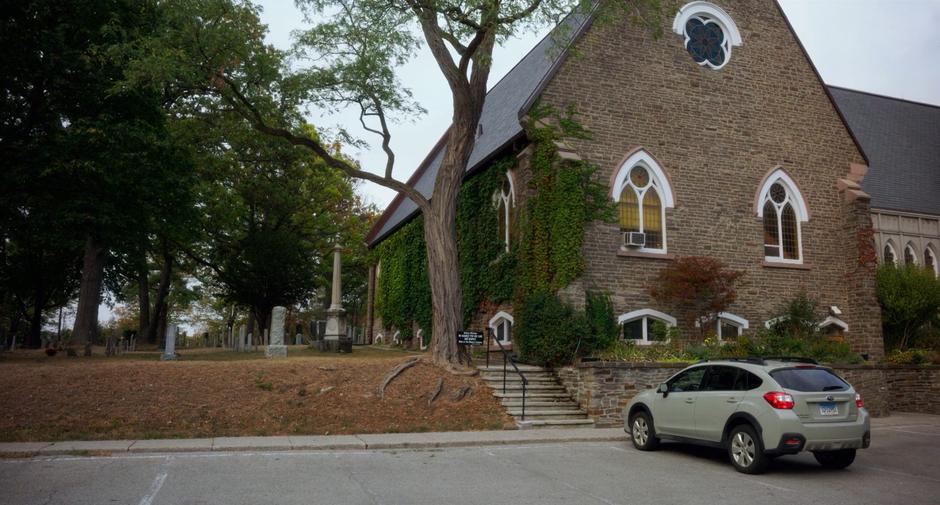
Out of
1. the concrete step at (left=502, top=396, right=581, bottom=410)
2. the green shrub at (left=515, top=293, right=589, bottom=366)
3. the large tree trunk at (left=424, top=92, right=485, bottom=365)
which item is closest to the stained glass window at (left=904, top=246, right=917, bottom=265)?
the green shrub at (left=515, top=293, right=589, bottom=366)

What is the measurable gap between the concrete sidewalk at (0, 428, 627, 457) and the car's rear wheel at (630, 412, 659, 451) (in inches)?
37.1

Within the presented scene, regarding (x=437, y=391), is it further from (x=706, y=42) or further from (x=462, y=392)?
(x=706, y=42)

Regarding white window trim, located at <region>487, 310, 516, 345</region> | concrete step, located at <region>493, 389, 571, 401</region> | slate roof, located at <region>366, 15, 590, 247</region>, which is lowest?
concrete step, located at <region>493, 389, 571, 401</region>

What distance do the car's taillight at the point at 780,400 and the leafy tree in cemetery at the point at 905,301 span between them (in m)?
14.2

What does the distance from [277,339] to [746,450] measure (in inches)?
574

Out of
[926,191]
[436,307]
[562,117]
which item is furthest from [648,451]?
[926,191]

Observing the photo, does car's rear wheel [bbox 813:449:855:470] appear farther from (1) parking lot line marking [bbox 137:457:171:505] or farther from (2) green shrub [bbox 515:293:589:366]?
(1) parking lot line marking [bbox 137:457:171:505]

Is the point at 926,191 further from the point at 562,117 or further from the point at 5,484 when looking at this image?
the point at 5,484

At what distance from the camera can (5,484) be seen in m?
8.09

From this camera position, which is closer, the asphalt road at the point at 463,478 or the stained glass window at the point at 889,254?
the asphalt road at the point at 463,478

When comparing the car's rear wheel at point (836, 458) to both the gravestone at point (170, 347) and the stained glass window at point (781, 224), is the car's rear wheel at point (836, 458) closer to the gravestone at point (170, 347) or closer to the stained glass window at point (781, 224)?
the stained glass window at point (781, 224)

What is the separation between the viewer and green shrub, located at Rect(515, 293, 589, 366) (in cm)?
1616

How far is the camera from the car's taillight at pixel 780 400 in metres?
9.07

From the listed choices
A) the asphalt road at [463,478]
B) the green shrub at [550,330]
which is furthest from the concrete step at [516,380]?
the asphalt road at [463,478]
